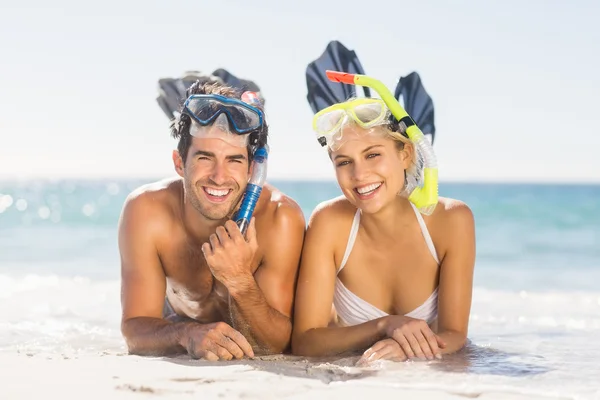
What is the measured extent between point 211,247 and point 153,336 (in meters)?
0.63

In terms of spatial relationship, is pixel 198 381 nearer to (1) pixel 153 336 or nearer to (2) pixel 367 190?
(1) pixel 153 336

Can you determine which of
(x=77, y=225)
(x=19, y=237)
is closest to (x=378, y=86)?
(x=19, y=237)

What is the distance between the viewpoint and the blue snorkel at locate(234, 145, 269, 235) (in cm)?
417

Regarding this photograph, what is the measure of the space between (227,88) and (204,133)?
1.21ft

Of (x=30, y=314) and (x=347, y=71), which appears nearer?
(x=347, y=71)

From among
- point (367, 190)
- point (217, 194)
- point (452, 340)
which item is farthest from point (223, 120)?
point (452, 340)

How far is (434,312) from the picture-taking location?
4625mm

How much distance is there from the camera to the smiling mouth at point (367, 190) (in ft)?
14.1

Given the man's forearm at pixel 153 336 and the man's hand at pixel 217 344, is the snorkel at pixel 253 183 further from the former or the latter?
the man's forearm at pixel 153 336

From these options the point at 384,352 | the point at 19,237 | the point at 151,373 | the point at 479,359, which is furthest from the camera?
the point at 19,237

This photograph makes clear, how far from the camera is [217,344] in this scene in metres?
3.93

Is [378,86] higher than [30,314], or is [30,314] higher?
[378,86]

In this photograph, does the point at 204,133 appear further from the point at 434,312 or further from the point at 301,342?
the point at 434,312

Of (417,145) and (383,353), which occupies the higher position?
(417,145)
